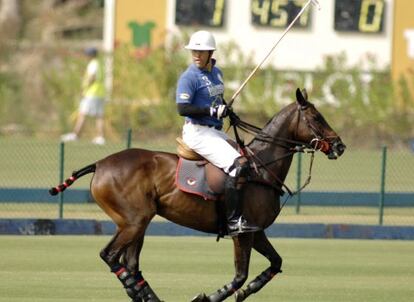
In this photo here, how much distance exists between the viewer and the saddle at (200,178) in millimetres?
12938

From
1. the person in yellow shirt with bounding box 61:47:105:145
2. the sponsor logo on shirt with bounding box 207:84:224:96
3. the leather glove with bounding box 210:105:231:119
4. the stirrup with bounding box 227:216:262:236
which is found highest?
the sponsor logo on shirt with bounding box 207:84:224:96

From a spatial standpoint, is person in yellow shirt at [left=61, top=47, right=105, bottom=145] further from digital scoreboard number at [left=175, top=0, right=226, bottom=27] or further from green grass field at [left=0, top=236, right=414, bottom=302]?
green grass field at [left=0, top=236, right=414, bottom=302]

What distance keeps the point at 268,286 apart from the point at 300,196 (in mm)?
7884

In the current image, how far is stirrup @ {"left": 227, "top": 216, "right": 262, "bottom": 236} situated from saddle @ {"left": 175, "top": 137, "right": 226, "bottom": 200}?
0.30 meters

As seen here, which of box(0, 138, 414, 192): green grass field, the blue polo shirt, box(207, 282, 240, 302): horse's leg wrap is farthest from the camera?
box(0, 138, 414, 192): green grass field

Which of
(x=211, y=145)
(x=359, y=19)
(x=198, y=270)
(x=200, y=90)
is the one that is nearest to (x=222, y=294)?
(x=211, y=145)

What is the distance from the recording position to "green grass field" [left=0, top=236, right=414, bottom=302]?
13602 millimetres

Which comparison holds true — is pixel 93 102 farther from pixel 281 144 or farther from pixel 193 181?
pixel 193 181

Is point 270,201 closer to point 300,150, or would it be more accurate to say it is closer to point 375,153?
point 300,150

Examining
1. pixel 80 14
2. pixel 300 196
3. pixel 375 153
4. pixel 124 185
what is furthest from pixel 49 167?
pixel 80 14

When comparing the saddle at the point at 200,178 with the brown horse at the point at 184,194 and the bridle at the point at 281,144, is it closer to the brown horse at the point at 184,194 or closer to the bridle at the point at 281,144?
the brown horse at the point at 184,194

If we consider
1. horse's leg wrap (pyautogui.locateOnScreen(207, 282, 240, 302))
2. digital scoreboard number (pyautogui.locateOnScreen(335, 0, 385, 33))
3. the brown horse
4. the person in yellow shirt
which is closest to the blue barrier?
the person in yellow shirt

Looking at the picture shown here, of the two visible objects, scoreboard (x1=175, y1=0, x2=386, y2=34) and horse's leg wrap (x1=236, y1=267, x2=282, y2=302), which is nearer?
horse's leg wrap (x1=236, y1=267, x2=282, y2=302)

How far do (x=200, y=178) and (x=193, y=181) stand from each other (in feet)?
0.23
